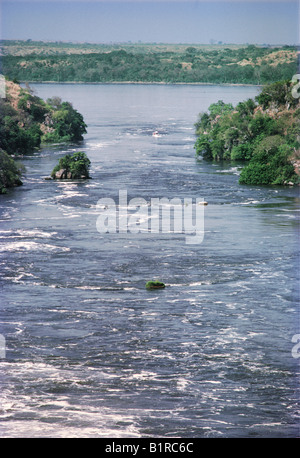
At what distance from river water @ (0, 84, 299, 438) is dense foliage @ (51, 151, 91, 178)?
738 centimetres

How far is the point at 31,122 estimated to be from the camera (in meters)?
108

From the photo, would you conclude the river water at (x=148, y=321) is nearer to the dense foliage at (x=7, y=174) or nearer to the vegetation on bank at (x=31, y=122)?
the dense foliage at (x=7, y=174)

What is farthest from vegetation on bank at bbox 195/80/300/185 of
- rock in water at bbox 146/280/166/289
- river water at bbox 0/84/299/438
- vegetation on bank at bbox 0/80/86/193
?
rock in water at bbox 146/280/166/289

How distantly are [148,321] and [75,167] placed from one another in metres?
39.9

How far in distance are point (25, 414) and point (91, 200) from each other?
126ft

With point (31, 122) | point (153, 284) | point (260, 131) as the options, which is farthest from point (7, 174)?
point (31, 122)

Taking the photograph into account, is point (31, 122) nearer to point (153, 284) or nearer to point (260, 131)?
point (260, 131)

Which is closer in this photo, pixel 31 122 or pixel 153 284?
pixel 153 284

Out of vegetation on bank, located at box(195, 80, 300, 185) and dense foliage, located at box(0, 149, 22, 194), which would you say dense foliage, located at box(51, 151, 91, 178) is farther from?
vegetation on bank, located at box(195, 80, 300, 185)

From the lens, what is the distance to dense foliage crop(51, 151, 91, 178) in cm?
7519

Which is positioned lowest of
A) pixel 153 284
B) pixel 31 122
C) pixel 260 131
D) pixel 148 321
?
pixel 148 321

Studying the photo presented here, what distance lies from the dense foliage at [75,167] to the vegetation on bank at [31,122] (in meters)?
17.6

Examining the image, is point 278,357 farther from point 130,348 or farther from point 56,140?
point 56,140

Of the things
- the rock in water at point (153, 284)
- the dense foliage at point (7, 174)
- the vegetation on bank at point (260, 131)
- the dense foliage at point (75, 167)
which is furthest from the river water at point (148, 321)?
the vegetation on bank at point (260, 131)
